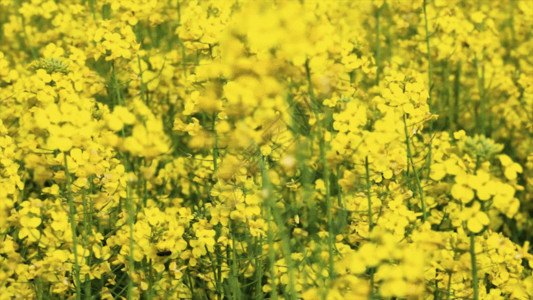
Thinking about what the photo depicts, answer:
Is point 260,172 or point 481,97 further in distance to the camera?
point 481,97

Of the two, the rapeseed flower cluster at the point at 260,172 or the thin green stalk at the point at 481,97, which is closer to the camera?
the rapeseed flower cluster at the point at 260,172

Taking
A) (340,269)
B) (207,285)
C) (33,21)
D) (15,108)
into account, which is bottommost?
(207,285)

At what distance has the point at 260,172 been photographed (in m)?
2.68

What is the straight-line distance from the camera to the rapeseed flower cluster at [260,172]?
2125 mm

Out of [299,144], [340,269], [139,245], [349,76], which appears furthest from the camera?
[349,76]

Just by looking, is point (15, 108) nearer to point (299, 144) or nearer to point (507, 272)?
point (299, 144)

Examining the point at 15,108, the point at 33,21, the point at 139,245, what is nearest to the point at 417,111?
the point at 139,245

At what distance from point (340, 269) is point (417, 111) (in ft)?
2.98

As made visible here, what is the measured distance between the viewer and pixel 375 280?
278 cm

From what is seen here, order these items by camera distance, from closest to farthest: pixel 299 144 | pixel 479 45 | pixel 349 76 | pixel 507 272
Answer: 1. pixel 299 144
2. pixel 507 272
3. pixel 349 76
4. pixel 479 45

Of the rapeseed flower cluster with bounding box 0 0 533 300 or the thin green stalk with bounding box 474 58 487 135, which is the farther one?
the thin green stalk with bounding box 474 58 487 135

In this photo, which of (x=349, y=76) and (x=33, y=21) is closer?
(x=349, y=76)

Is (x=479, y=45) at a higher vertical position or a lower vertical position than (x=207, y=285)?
higher

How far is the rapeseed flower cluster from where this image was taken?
6.97 feet
